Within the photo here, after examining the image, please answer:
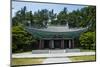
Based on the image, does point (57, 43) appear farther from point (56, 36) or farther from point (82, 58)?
point (82, 58)

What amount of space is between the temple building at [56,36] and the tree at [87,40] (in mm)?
86

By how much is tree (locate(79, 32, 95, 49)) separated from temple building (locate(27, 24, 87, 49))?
86 millimetres

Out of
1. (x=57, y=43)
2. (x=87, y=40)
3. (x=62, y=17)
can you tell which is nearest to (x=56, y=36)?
(x=57, y=43)

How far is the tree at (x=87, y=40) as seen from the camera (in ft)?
9.71

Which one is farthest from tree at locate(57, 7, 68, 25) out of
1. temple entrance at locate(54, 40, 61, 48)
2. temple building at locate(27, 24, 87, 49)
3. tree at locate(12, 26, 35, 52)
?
tree at locate(12, 26, 35, 52)

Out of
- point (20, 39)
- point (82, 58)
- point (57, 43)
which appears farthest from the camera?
point (82, 58)

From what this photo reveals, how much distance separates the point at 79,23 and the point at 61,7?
1.23ft

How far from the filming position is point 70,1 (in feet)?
9.55

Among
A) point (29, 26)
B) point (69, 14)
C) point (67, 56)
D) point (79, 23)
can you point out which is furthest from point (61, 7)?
point (67, 56)

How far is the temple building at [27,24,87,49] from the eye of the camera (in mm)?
2758

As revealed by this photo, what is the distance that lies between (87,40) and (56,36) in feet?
1.71

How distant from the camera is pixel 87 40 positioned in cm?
300

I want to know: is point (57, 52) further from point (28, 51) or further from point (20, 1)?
point (20, 1)

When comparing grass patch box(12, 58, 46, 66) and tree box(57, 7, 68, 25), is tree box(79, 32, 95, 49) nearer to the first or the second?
tree box(57, 7, 68, 25)
